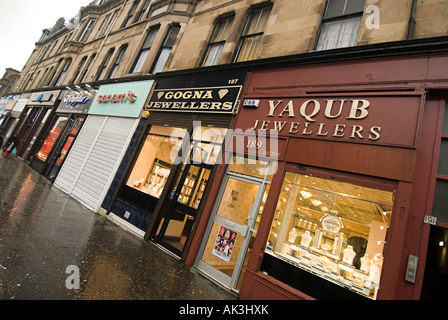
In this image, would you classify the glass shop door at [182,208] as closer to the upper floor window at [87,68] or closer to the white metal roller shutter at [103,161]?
the white metal roller shutter at [103,161]

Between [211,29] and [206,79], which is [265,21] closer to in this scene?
[211,29]

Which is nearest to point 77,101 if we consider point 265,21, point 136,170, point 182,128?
point 136,170

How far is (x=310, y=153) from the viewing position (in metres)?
4.48

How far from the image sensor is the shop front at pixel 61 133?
1103 centimetres

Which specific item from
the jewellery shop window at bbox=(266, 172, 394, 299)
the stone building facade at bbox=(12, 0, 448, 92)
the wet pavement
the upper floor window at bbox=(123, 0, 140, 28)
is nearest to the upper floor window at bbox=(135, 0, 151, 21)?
the stone building facade at bbox=(12, 0, 448, 92)

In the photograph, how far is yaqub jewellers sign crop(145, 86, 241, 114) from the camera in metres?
6.14

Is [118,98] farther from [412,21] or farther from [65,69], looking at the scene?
[65,69]

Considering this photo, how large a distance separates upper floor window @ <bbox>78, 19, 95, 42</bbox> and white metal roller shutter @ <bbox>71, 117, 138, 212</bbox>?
12034 mm

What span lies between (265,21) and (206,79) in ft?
9.23

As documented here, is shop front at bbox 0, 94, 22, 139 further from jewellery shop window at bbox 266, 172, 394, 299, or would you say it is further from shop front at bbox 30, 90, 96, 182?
jewellery shop window at bbox 266, 172, 394, 299

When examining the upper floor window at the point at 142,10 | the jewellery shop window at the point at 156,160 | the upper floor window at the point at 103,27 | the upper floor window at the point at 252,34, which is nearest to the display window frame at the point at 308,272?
the jewellery shop window at the point at 156,160

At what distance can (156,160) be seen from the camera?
8070mm

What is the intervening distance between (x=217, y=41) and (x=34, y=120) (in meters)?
15.2

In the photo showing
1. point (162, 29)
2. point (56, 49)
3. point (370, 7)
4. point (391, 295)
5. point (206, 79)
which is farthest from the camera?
point (56, 49)
